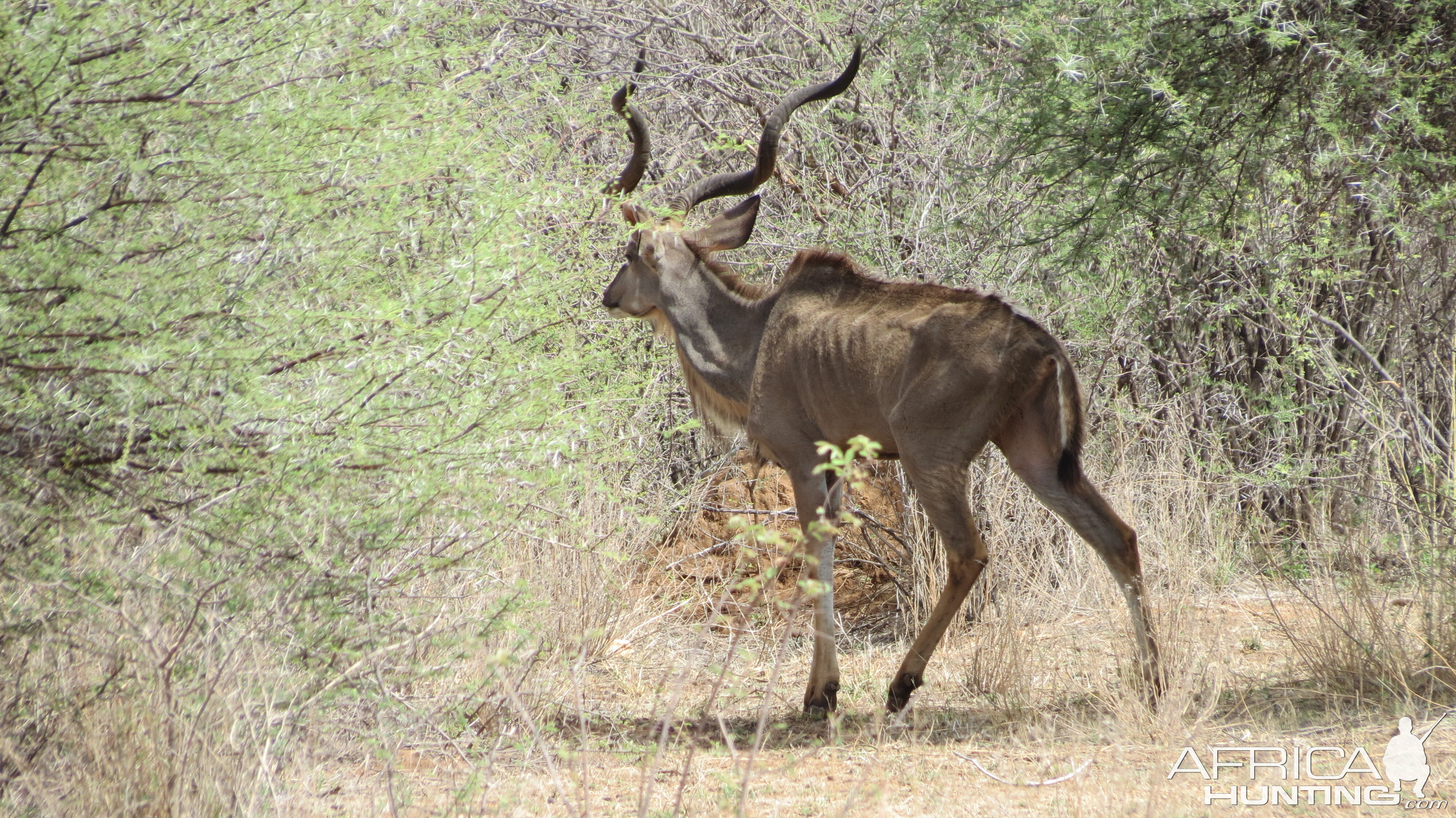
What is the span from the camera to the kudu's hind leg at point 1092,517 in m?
5.02

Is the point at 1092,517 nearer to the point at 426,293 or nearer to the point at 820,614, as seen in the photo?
the point at 820,614

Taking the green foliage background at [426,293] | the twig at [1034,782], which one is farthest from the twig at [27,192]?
the twig at [1034,782]

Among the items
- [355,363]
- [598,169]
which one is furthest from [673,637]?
[355,363]

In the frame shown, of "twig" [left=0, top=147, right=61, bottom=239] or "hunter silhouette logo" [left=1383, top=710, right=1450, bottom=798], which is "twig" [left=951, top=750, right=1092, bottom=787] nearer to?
"hunter silhouette logo" [left=1383, top=710, right=1450, bottom=798]

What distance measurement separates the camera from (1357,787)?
4.08m

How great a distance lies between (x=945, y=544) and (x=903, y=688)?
26.6 inches

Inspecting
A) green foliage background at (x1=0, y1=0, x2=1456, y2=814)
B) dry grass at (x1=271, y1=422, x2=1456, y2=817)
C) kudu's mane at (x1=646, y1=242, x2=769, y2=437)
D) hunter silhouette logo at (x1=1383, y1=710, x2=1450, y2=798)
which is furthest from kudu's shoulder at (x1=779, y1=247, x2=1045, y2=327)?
hunter silhouette logo at (x1=1383, y1=710, x2=1450, y2=798)

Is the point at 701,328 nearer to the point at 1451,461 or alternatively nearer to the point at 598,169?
the point at 598,169

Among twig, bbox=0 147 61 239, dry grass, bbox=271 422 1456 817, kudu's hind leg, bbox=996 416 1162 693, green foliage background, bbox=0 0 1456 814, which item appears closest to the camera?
twig, bbox=0 147 61 239

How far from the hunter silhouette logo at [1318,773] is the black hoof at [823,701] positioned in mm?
1743

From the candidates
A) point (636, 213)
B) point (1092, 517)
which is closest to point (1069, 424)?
point (1092, 517)

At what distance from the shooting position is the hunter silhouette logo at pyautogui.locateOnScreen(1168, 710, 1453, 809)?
158 inches

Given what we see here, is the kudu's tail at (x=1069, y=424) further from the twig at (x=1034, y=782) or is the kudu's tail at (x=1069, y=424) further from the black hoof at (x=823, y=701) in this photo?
the black hoof at (x=823, y=701)

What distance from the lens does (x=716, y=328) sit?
6.56 metres
